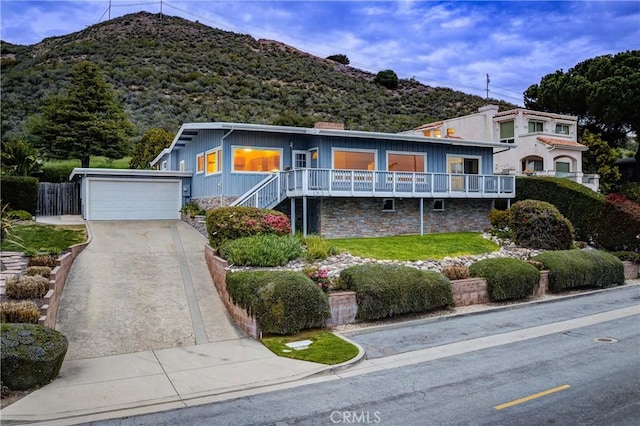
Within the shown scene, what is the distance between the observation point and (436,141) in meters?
23.7

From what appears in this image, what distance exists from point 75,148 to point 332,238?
778 inches

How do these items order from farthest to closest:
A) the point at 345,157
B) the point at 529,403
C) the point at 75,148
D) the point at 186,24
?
the point at 186,24, the point at 75,148, the point at 345,157, the point at 529,403

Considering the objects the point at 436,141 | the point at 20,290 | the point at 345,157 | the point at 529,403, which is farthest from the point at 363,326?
the point at 436,141

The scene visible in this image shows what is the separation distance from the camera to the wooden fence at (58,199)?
25.5 m

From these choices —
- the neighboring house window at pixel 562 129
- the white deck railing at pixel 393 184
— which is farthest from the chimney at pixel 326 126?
the neighboring house window at pixel 562 129

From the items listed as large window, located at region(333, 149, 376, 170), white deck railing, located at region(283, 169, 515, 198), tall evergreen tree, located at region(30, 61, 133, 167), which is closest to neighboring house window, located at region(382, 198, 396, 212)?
white deck railing, located at region(283, 169, 515, 198)

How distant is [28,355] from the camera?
7797 mm

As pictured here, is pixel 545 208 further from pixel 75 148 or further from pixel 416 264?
pixel 75 148

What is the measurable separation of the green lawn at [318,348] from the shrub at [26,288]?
16.0 ft

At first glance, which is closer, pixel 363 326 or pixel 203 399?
pixel 203 399

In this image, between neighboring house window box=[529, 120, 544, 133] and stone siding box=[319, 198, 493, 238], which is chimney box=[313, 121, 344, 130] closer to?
stone siding box=[319, 198, 493, 238]

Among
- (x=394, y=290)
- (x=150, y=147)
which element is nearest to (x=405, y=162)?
(x=394, y=290)

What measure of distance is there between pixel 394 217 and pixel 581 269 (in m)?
8.06

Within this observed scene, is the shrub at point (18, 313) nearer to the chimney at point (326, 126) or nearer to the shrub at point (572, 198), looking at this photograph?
the chimney at point (326, 126)
